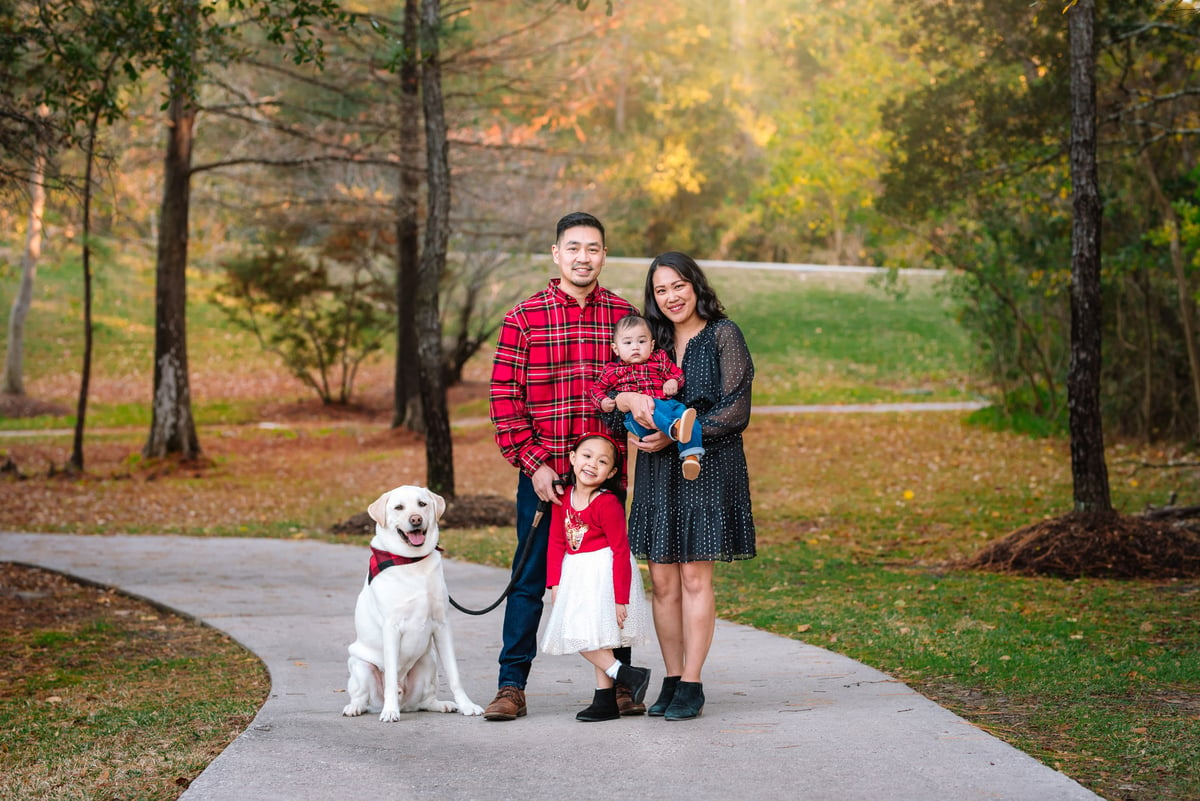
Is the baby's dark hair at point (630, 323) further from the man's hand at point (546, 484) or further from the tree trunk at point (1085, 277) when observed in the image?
the tree trunk at point (1085, 277)

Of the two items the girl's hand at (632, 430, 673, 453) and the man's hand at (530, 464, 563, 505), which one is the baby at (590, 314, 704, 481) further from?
the man's hand at (530, 464, 563, 505)

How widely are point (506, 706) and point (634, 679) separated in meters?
0.54

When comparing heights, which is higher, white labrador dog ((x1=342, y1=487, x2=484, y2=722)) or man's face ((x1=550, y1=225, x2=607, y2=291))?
man's face ((x1=550, y1=225, x2=607, y2=291))

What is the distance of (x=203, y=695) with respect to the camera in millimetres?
6273

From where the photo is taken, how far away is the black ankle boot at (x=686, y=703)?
526cm

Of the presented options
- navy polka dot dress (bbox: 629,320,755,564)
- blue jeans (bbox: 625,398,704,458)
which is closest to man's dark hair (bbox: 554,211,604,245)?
navy polka dot dress (bbox: 629,320,755,564)

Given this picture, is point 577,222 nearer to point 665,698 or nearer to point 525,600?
point 525,600

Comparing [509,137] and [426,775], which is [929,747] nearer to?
[426,775]

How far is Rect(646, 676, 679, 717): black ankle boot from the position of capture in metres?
5.39

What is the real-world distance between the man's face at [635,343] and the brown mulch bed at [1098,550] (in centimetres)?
566

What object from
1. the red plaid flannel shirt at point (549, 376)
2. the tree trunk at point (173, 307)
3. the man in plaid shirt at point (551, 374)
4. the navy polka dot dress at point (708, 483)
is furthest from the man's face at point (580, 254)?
the tree trunk at point (173, 307)

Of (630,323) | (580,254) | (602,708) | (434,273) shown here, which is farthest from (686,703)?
(434,273)

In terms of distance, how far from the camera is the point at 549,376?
17.7ft

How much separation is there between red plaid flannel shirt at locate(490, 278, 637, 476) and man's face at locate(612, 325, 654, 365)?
9.6 inches
